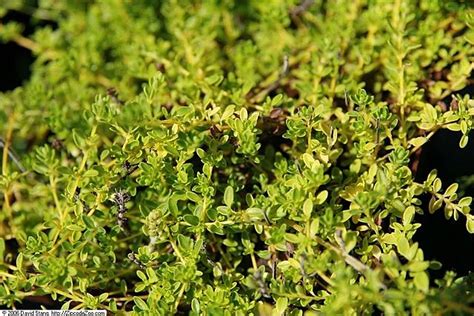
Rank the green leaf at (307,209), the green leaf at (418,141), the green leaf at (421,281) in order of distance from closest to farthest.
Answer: the green leaf at (421,281)
the green leaf at (307,209)
the green leaf at (418,141)

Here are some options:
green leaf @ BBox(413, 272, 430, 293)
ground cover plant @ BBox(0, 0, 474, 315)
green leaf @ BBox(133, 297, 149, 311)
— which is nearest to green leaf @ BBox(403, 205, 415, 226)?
ground cover plant @ BBox(0, 0, 474, 315)

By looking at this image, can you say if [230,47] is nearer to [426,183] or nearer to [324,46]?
[324,46]

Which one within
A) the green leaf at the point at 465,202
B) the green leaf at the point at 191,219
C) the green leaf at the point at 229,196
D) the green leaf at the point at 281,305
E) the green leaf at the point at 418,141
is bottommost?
the green leaf at the point at 281,305

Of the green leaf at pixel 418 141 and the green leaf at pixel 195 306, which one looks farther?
the green leaf at pixel 418 141

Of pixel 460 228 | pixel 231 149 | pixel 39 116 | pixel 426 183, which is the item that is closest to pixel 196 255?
pixel 231 149

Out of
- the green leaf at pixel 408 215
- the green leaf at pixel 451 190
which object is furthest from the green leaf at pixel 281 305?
the green leaf at pixel 451 190

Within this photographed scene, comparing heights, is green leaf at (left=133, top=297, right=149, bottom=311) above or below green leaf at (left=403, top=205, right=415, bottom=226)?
below

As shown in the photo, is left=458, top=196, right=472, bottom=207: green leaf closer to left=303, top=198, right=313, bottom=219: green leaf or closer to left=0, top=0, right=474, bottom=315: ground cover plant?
left=0, top=0, right=474, bottom=315: ground cover plant

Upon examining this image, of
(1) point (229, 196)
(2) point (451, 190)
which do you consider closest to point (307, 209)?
(1) point (229, 196)

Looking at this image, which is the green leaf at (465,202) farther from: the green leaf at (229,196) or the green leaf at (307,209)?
the green leaf at (229,196)
